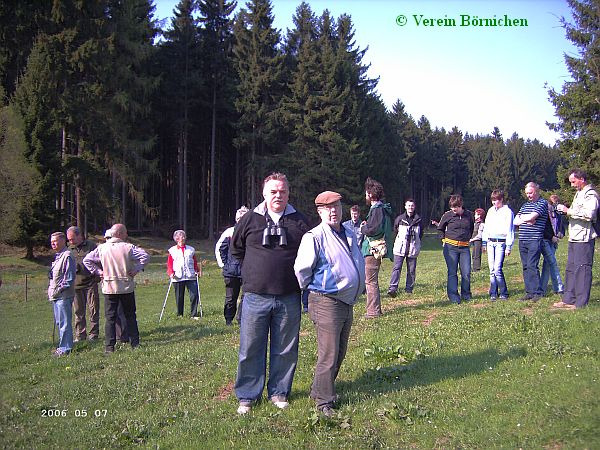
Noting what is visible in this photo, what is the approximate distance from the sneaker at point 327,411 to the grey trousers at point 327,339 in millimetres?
32

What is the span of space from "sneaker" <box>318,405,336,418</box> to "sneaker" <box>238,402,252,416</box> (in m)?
0.78

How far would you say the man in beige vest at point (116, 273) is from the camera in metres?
8.64

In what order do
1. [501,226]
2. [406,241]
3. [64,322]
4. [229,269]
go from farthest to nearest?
[406,241], [501,226], [229,269], [64,322]

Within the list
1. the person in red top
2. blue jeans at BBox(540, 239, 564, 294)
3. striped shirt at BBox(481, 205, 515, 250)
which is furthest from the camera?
the person in red top

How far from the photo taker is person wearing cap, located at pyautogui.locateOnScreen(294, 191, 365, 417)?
507 cm

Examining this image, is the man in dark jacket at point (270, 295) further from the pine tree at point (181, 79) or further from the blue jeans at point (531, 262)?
the pine tree at point (181, 79)

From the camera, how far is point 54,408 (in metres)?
5.96

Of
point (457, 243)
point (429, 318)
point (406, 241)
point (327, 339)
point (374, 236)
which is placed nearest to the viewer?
point (327, 339)

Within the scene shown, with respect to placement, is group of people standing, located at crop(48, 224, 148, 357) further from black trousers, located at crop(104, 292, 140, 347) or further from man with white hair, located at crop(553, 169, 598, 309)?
man with white hair, located at crop(553, 169, 598, 309)

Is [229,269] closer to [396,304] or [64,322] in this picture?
[64,322]

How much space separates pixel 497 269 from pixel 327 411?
6740 millimetres

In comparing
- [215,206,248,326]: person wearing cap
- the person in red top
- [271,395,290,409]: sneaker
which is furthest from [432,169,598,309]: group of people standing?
the person in red top

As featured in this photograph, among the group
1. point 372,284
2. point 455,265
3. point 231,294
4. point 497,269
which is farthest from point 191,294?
point 497,269

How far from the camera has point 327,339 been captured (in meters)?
5.13
